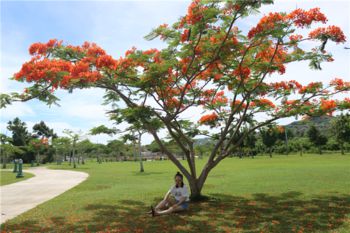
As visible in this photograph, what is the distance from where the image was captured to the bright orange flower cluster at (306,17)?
27.2 ft

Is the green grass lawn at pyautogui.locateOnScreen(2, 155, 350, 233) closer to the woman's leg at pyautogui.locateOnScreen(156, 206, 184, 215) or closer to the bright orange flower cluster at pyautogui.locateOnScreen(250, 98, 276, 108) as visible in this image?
the woman's leg at pyautogui.locateOnScreen(156, 206, 184, 215)

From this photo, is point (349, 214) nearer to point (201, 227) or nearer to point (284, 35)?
point (201, 227)

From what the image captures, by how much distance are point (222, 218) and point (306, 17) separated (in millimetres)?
5605

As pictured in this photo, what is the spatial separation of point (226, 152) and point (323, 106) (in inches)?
141

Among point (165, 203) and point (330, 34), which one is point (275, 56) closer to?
point (330, 34)

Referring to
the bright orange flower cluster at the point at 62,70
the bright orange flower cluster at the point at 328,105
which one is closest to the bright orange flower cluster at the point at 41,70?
the bright orange flower cluster at the point at 62,70

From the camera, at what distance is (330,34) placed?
8.64 m

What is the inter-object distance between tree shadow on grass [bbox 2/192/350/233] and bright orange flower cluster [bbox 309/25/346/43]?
14.8ft

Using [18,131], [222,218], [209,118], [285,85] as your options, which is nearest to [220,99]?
[209,118]

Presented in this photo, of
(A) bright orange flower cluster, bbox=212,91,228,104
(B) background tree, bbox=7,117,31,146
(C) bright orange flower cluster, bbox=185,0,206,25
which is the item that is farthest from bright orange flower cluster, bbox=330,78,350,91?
(B) background tree, bbox=7,117,31,146

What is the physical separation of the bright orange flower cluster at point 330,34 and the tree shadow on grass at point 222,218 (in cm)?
451

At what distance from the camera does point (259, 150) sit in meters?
69.3

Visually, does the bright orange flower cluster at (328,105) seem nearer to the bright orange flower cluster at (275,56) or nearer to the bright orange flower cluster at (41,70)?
the bright orange flower cluster at (275,56)

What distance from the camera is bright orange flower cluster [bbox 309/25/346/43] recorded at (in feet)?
27.8
